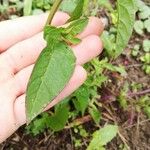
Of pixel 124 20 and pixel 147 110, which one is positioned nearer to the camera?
pixel 124 20

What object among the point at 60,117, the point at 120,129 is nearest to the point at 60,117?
the point at 60,117

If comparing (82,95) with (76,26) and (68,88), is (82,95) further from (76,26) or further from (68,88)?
(76,26)

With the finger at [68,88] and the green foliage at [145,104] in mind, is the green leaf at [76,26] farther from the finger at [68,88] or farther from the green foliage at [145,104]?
the green foliage at [145,104]

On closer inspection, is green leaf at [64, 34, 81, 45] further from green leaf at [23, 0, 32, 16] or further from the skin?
Answer: green leaf at [23, 0, 32, 16]

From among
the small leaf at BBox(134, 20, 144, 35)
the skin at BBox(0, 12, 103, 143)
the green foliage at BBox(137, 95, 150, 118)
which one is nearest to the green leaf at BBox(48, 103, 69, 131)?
the skin at BBox(0, 12, 103, 143)

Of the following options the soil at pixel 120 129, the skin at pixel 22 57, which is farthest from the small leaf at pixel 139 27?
the skin at pixel 22 57

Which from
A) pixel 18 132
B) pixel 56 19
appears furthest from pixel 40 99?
pixel 18 132

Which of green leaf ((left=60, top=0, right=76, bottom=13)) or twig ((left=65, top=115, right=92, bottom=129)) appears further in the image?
twig ((left=65, top=115, right=92, bottom=129))
